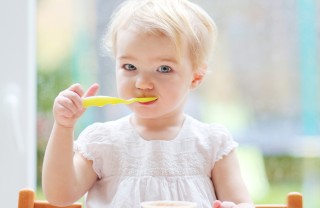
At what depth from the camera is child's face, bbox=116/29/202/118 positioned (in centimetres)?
96

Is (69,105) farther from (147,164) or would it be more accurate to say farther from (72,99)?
(147,164)

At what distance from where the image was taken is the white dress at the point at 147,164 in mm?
971

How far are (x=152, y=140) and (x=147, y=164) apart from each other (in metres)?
0.05

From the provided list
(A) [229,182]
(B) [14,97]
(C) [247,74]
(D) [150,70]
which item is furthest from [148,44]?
(C) [247,74]

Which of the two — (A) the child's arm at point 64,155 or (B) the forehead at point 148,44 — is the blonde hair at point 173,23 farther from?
(A) the child's arm at point 64,155

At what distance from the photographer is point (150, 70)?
971 millimetres

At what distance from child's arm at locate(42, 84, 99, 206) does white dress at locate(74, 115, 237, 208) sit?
41 millimetres

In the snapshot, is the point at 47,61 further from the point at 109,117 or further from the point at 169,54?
the point at 169,54

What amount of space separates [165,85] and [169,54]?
50 mm

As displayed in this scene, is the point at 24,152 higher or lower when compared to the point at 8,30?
lower

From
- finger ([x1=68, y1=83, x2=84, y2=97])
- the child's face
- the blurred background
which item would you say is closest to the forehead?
the child's face

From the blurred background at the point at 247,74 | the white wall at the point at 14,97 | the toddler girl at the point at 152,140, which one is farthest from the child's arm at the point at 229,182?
the blurred background at the point at 247,74

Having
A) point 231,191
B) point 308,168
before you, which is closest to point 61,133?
point 231,191

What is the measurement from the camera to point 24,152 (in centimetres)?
138
